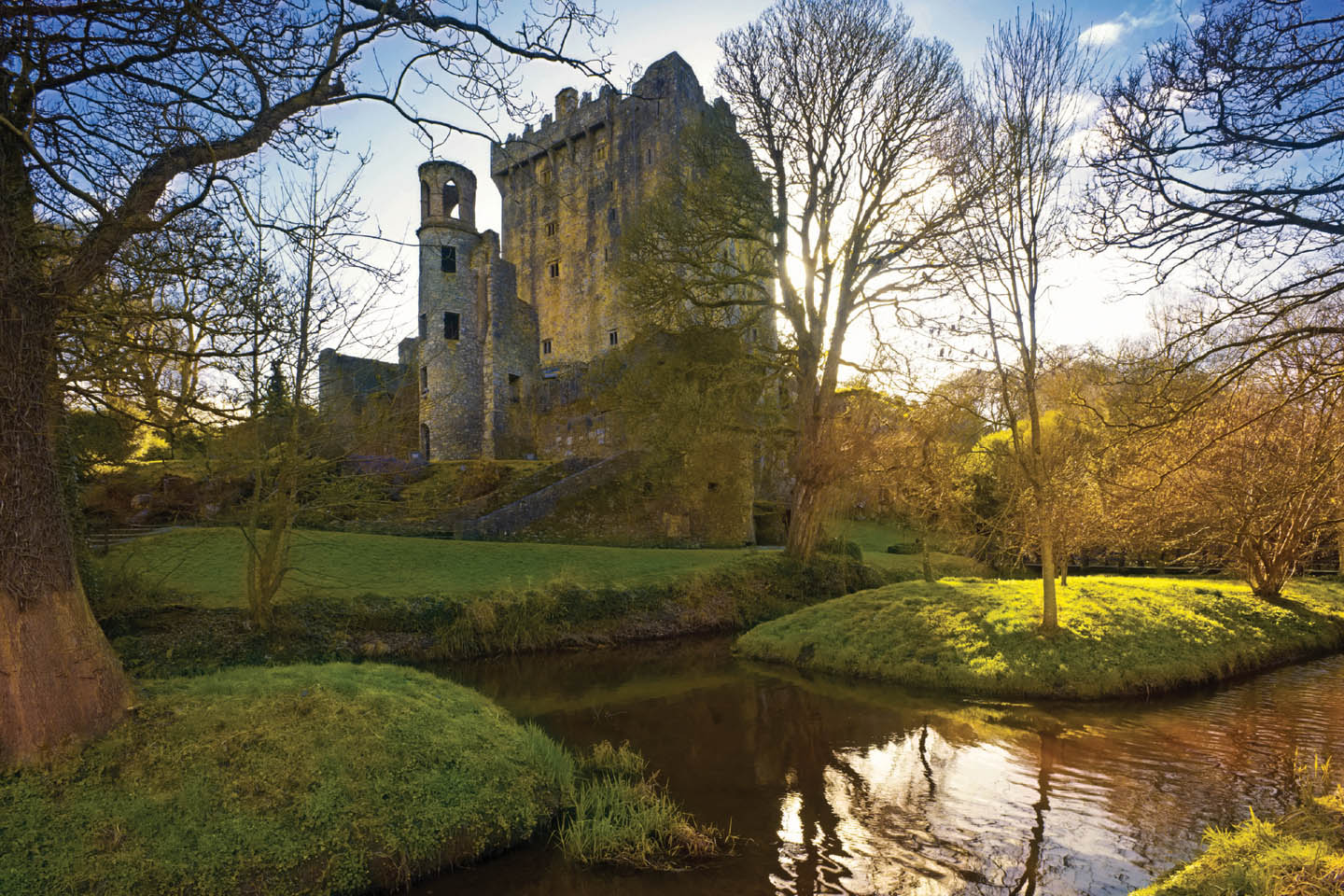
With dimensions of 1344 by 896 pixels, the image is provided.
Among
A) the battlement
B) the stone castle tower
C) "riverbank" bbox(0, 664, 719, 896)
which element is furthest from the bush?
the battlement

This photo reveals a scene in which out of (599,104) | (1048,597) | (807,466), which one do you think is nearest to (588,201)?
(599,104)

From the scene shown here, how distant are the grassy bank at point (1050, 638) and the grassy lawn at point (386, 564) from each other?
522 centimetres

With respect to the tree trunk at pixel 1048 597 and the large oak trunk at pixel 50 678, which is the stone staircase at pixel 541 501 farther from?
the large oak trunk at pixel 50 678

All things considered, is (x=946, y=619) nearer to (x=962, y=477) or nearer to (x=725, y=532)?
(x=962, y=477)

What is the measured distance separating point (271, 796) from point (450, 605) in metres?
9.84

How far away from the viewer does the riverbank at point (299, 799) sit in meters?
4.95

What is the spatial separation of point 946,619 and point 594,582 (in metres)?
8.20

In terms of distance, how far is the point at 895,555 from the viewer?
29.3m

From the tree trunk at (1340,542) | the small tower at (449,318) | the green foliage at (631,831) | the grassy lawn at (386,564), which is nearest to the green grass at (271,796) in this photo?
the green foliage at (631,831)

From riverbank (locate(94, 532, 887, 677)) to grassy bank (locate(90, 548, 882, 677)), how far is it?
0.09 feet

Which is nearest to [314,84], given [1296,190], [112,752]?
[112,752]

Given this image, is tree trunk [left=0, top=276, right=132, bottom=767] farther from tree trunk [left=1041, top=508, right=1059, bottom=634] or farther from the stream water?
tree trunk [left=1041, top=508, right=1059, bottom=634]

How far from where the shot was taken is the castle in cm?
3678

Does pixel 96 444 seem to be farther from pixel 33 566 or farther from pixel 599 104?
pixel 599 104
